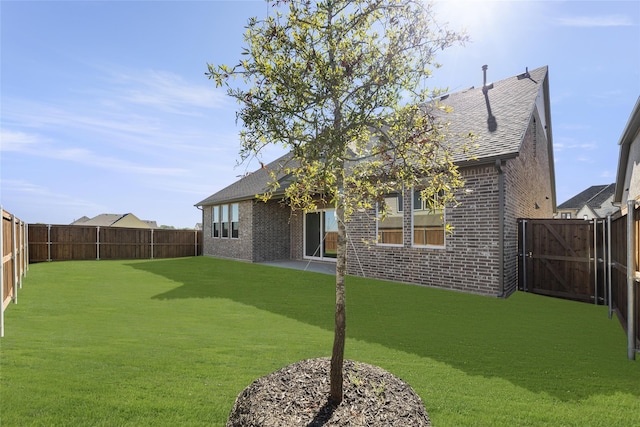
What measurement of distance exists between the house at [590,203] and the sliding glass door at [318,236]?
98.9 ft

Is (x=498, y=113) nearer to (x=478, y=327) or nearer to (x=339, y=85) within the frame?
(x=478, y=327)

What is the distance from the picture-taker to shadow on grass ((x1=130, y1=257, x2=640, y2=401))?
4312 millimetres

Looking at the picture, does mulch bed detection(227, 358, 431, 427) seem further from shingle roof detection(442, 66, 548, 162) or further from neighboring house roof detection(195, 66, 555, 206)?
shingle roof detection(442, 66, 548, 162)

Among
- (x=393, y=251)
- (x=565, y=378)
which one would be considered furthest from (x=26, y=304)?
(x=565, y=378)

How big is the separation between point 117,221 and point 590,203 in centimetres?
5121

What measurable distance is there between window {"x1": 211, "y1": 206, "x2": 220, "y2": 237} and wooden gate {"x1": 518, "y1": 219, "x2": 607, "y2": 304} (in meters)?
15.5

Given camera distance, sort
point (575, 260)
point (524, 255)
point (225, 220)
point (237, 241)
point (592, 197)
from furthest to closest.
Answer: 1. point (592, 197)
2. point (225, 220)
3. point (237, 241)
4. point (524, 255)
5. point (575, 260)

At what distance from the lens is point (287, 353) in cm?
484

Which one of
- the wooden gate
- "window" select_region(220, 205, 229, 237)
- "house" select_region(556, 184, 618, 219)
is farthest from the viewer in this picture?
"house" select_region(556, 184, 618, 219)

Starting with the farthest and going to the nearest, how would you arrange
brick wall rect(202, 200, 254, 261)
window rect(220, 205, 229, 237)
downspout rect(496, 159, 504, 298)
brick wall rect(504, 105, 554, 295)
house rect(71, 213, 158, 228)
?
house rect(71, 213, 158, 228), window rect(220, 205, 229, 237), brick wall rect(202, 200, 254, 261), brick wall rect(504, 105, 554, 295), downspout rect(496, 159, 504, 298)

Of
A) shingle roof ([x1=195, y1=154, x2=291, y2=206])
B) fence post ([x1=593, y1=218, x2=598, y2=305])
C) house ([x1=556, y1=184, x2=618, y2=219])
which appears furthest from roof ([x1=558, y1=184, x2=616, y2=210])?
fence post ([x1=593, y1=218, x2=598, y2=305])

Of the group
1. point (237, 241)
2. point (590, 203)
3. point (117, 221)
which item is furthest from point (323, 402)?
point (590, 203)

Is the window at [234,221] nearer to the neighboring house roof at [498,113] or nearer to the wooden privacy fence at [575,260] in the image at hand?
the neighboring house roof at [498,113]

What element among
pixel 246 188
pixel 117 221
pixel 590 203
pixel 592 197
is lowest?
pixel 117 221
